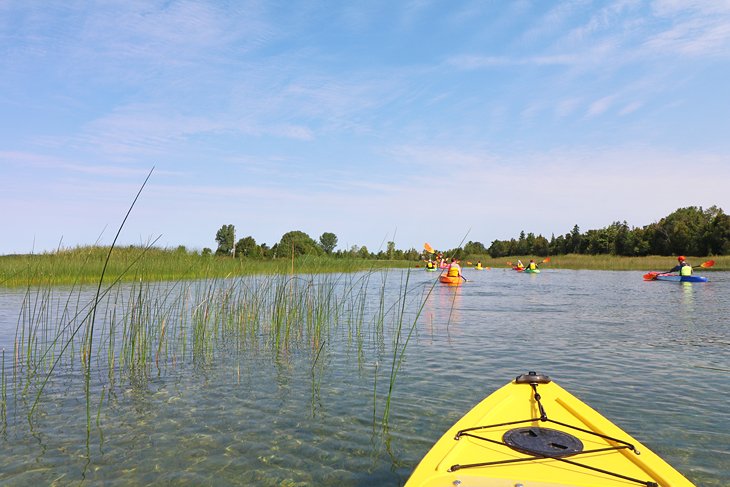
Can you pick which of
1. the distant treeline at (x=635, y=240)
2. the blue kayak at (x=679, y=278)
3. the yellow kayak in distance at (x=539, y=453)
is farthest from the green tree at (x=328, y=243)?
the blue kayak at (x=679, y=278)

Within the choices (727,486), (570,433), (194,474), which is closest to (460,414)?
(570,433)

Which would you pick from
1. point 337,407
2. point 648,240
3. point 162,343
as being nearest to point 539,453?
point 337,407

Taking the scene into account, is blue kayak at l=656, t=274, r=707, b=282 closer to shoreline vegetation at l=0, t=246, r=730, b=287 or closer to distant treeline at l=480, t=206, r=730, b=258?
shoreline vegetation at l=0, t=246, r=730, b=287

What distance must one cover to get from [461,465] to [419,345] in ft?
21.5

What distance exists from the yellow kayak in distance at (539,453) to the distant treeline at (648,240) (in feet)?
139

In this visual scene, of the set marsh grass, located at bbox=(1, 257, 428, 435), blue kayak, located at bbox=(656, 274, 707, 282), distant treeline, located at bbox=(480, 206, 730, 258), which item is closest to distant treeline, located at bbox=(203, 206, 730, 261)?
distant treeline, located at bbox=(480, 206, 730, 258)

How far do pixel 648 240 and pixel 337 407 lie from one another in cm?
6820

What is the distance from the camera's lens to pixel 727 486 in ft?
12.5

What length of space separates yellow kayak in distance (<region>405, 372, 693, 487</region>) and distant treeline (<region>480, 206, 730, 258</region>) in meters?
42.4

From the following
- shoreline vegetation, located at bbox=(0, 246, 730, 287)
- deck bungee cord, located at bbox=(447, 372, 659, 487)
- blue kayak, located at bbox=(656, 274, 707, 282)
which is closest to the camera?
deck bungee cord, located at bbox=(447, 372, 659, 487)

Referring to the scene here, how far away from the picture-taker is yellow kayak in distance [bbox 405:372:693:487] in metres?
2.98

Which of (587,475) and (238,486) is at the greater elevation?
(587,475)

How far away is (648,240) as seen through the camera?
63062mm

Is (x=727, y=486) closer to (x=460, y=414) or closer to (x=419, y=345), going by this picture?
(x=460, y=414)
